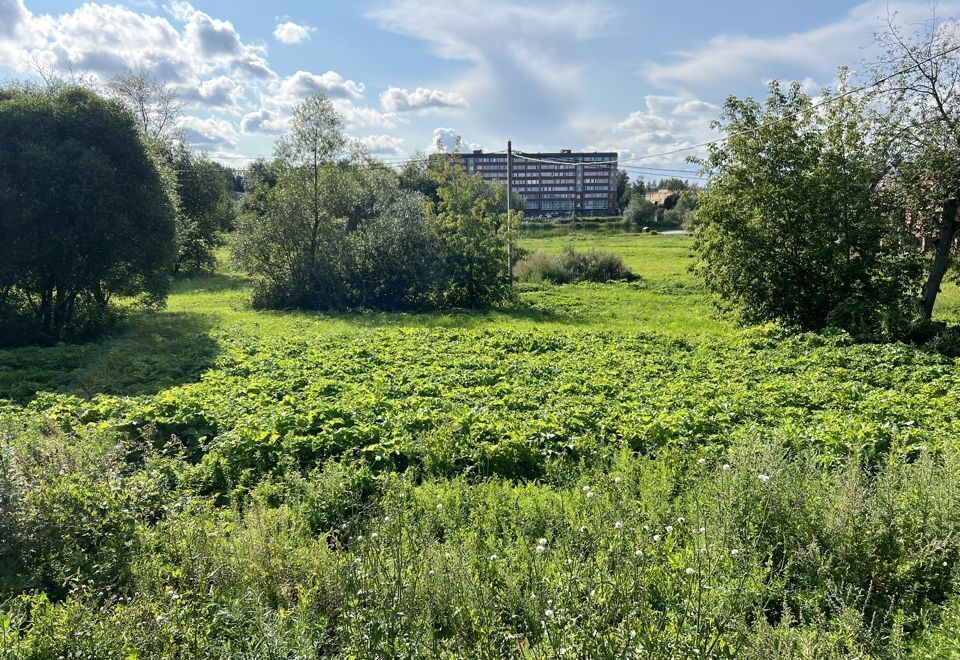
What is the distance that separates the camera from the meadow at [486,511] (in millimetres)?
3486

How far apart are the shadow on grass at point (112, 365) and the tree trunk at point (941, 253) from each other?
53.0ft

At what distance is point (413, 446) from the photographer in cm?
669

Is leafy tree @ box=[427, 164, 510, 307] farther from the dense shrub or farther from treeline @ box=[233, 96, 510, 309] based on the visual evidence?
the dense shrub

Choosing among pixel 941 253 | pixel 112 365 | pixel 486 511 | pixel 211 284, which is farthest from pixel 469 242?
pixel 486 511

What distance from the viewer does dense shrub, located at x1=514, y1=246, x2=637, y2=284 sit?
29625 mm

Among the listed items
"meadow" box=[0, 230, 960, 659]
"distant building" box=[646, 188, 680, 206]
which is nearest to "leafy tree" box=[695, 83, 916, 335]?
"meadow" box=[0, 230, 960, 659]

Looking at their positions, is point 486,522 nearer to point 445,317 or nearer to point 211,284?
point 445,317

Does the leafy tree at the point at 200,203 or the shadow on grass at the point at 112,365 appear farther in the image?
the leafy tree at the point at 200,203

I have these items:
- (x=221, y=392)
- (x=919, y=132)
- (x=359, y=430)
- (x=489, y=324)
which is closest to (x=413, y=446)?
(x=359, y=430)

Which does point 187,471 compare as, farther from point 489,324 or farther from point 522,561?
point 489,324

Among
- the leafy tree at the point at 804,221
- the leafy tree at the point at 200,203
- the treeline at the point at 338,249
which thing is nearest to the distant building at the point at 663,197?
the leafy tree at the point at 200,203

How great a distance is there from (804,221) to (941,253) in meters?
3.11

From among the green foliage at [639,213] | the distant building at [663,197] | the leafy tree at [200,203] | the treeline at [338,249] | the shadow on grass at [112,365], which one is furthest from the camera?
the distant building at [663,197]

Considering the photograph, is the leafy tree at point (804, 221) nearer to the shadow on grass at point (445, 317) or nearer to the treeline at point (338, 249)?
the shadow on grass at point (445, 317)
